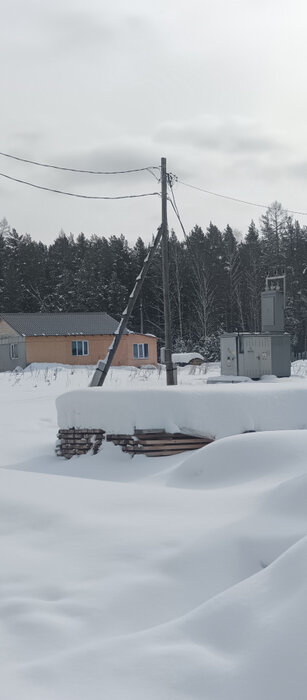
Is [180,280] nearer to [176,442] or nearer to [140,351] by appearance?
[140,351]

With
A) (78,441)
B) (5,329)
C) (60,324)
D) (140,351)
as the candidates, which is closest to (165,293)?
(78,441)

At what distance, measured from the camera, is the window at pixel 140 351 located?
129 ft

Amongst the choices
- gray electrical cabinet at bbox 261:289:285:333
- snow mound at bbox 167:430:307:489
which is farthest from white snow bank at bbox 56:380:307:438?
gray electrical cabinet at bbox 261:289:285:333

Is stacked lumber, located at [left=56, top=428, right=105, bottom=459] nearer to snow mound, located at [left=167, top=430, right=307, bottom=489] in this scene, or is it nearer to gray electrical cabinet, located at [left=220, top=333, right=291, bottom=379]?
snow mound, located at [left=167, top=430, right=307, bottom=489]

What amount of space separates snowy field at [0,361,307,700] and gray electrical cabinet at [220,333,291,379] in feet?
43.5

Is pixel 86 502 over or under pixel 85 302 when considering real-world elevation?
under

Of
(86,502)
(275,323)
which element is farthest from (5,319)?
(86,502)

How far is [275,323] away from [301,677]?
765 inches

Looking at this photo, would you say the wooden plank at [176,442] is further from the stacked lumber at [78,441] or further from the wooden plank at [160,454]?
the stacked lumber at [78,441]

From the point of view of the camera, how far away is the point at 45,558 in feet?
15.4

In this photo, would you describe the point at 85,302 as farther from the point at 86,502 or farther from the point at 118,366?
the point at 86,502

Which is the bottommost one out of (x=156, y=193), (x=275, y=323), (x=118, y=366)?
(x=118, y=366)

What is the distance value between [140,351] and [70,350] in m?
4.48

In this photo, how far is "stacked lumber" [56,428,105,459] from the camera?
31.8 ft
